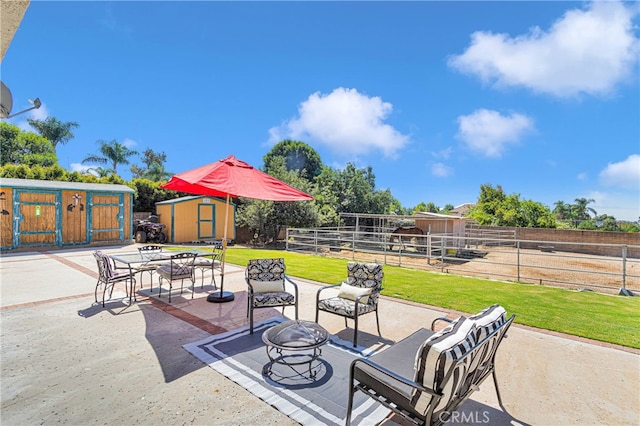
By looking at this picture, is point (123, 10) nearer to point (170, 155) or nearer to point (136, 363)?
point (136, 363)

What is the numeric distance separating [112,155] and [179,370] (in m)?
29.8

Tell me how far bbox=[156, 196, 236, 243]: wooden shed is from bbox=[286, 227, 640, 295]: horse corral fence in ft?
14.2

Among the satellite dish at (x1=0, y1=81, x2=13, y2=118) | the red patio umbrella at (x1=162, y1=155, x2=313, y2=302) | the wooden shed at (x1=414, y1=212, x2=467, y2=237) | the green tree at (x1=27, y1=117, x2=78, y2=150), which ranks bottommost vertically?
the wooden shed at (x1=414, y1=212, x2=467, y2=237)

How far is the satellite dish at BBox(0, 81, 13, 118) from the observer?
277 cm

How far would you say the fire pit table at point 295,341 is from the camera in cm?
270

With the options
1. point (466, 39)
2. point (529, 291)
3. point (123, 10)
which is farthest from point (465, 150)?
point (123, 10)

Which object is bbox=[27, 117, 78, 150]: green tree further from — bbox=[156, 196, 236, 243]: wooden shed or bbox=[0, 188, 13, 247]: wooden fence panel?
bbox=[0, 188, 13, 247]: wooden fence panel

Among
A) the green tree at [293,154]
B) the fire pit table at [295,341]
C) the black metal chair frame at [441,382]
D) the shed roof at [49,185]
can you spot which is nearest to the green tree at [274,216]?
the shed roof at [49,185]

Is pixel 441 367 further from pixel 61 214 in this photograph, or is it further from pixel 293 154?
pixel 293 154

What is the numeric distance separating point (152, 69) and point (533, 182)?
3358 cm

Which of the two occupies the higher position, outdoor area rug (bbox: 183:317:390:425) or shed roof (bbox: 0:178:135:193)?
shed roof (bbox: 0:178:135:193)

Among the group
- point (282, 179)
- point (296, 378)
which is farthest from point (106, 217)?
point (296, 378)

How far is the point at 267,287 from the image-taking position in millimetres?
4301

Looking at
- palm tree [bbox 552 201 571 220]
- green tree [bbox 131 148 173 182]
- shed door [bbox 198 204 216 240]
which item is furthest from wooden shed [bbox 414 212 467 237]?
palm tree [bbox 552 201 571 220]
